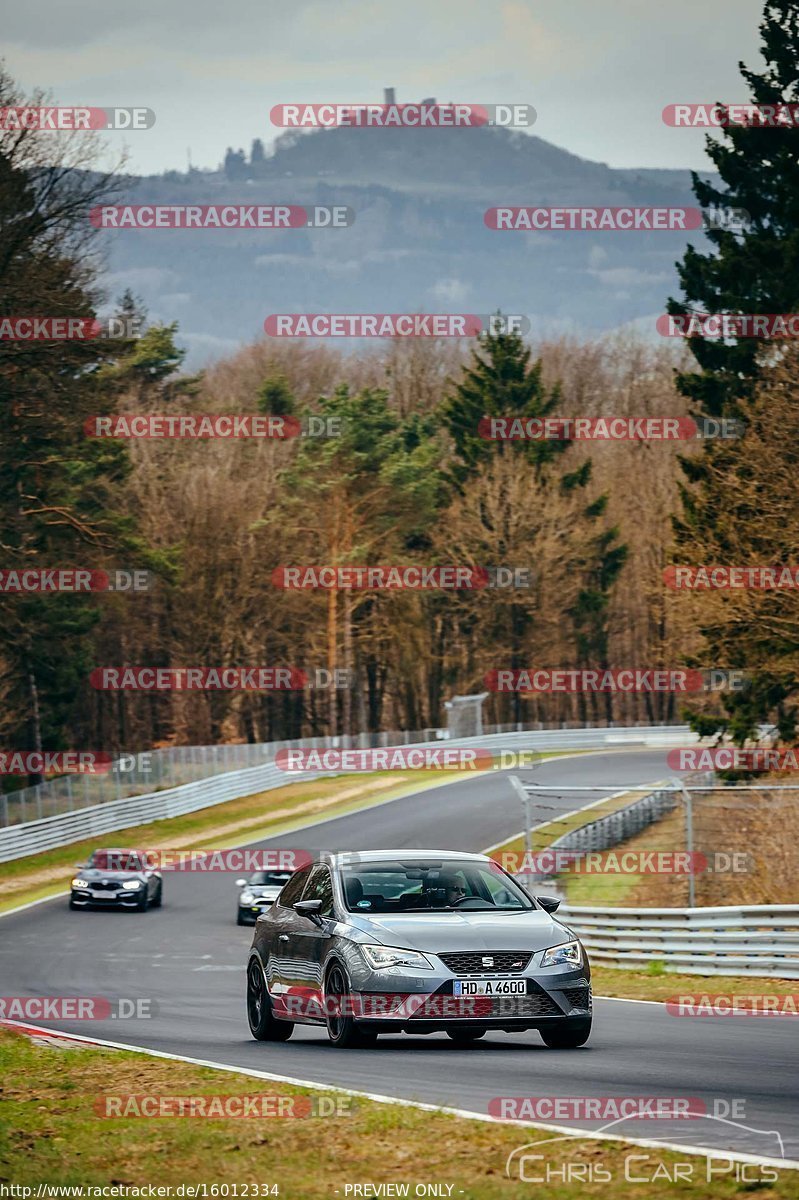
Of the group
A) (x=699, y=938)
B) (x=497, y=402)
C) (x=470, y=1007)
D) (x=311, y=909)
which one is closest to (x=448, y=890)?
(x=311, y=909)

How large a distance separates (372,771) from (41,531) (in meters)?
23.5

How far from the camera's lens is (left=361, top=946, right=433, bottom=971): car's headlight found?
12328 mm

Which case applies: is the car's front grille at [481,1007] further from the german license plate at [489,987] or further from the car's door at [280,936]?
the car's door at [280,936]

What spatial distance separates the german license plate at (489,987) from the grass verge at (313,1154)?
1928mm

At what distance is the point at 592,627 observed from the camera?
3605 inches

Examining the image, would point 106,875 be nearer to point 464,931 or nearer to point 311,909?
point 311,909

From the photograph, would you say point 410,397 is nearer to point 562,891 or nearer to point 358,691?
point 358,691

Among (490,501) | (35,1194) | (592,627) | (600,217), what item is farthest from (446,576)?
(35,1194)

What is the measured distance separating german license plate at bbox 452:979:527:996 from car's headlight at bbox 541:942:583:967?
0.85ft

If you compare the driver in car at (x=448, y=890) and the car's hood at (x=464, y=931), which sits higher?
the driver in car at (x=448, y=890)

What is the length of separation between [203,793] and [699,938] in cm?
3942

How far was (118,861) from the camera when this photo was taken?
37719 millimetres

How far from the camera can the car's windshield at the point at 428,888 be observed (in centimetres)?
1334

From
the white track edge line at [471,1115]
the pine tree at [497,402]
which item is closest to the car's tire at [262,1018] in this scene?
the white track edge line at [471,1115]
